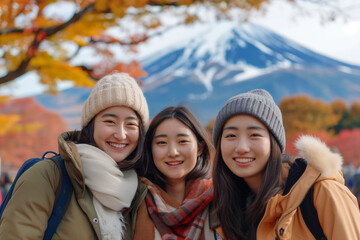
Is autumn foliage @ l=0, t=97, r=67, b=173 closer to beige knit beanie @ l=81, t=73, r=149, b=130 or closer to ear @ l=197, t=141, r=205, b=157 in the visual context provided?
beige knit beanie @ l=81, t=73, r=149, b=130

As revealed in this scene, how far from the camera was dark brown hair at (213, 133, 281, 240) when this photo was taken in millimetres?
2172

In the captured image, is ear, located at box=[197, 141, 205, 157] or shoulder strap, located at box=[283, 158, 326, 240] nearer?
shoulder strap, located at box=[283, 158, 326, 240]

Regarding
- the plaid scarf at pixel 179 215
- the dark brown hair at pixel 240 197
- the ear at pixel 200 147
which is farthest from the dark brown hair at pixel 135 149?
the dark brown hair at pixel 240 197

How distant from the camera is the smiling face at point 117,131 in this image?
2461 mm

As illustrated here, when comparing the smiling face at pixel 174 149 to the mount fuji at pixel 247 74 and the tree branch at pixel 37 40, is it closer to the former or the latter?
the tree branch at pixel 37 40

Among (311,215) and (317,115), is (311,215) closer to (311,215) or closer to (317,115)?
(311,215)

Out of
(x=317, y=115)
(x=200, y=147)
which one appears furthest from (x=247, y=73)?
(x=200, y=147)

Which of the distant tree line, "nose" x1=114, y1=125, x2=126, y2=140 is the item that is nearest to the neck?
"nose" x1=114, y1=125, x2=126, y2=140

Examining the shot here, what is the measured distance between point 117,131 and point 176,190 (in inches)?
25.0

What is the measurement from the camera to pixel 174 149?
2525mm

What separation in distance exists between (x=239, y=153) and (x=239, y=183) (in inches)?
12.8

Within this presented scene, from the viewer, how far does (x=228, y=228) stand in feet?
7.28

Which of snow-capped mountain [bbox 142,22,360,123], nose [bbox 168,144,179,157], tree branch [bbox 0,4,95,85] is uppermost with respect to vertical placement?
nose [bbox 168,144,179,157]

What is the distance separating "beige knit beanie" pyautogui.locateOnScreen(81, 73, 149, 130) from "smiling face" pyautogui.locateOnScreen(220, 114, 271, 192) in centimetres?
67
